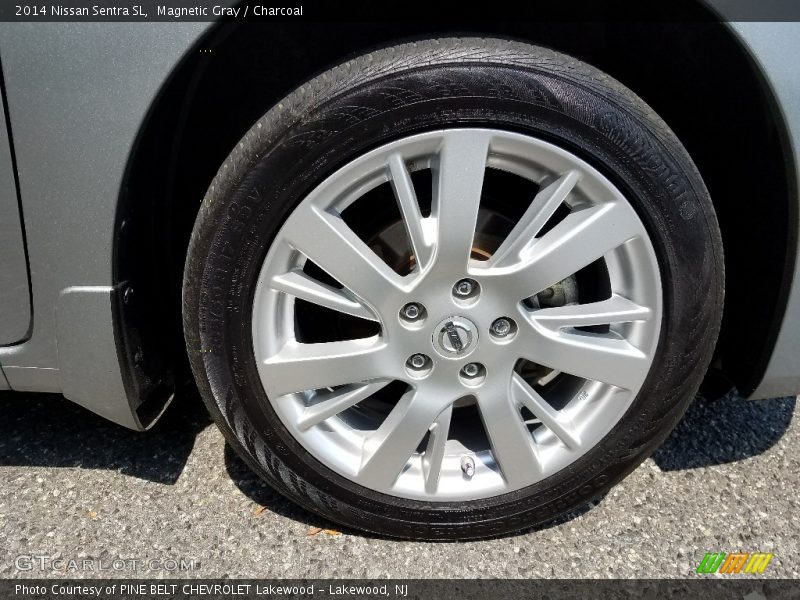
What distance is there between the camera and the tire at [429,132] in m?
1.35

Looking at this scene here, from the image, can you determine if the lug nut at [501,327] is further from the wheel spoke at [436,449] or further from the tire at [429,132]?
the tire at [429,132]

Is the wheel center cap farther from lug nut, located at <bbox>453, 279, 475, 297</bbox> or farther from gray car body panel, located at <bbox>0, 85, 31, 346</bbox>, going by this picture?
gray car body panel, located at <bbox>0, 85, 31, 346</bbox>

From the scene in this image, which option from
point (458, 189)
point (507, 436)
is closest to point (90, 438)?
point (507, 436)

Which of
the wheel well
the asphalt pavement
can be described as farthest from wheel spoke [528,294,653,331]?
the asphalt pavement

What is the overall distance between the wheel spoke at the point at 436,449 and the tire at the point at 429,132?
0.20 feet

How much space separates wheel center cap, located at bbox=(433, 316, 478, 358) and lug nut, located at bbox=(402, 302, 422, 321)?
0.17 feet

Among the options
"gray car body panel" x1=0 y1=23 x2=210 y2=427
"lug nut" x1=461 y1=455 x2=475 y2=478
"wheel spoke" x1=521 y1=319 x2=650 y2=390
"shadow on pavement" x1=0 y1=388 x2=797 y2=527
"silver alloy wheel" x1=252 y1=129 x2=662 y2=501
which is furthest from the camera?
"shadow on pavement" x1=0 y1=388 x2=797 y2=527

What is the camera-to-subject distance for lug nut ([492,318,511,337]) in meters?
1.50

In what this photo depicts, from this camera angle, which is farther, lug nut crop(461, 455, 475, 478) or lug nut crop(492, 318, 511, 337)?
lug nut crop(461, 455, 475, 478)

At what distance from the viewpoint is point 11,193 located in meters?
1.40

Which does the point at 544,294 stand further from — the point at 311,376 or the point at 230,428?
the point at 230,428

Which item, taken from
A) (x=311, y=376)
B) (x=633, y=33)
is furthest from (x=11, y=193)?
(x=633, y=33)

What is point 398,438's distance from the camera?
5.11 feet

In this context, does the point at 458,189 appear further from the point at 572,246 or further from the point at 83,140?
the point at 83,140
